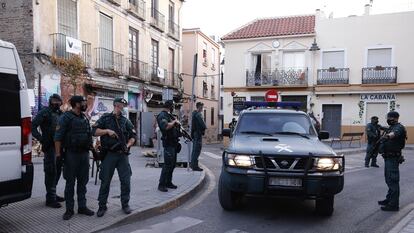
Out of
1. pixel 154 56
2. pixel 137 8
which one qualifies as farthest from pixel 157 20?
pixel 137 8

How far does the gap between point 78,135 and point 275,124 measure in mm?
3754

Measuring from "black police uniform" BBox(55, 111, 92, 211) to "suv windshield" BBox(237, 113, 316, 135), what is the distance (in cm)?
303

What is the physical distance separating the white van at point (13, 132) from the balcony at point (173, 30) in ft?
74.4

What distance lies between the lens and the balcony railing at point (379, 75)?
84.3ft

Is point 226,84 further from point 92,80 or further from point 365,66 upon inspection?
point 92,80

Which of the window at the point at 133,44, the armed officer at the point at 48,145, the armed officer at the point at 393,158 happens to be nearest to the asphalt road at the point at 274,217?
the armed officer at the point at 393,158

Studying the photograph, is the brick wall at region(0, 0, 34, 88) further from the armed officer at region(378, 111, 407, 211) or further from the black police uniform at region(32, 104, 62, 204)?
the armed officer at region(378, 111, 407, 211)

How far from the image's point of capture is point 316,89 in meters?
27.7

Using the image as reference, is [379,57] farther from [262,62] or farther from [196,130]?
[196,130]

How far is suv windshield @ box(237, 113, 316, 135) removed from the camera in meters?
7.34

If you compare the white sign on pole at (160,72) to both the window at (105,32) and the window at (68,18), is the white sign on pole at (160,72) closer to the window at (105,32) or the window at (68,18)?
the window at (105,32)

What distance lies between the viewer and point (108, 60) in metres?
19.4

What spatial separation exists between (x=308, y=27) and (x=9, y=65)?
26.0 meters

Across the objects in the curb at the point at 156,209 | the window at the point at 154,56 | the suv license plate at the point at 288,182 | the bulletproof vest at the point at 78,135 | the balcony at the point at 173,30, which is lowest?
the curb at the point at 156,209
